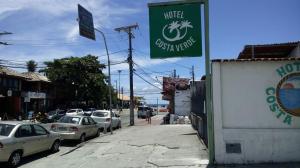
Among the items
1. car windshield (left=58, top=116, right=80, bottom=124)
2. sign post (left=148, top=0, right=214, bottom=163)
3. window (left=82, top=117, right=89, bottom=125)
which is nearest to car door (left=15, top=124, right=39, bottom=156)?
sign post (left=148, top=0, right=214, bottom=163)

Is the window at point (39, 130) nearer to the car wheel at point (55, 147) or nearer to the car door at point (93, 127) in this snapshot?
the car wheel at point (55, 147)

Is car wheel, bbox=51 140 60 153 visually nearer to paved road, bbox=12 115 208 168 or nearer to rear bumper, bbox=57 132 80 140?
paved road, bbox=12 115 208 168

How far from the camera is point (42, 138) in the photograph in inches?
587

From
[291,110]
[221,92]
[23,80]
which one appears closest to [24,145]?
[221,92]

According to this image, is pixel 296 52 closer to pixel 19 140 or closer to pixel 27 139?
pixel 27 139

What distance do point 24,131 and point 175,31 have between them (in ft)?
20.8

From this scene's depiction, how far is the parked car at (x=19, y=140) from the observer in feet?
40.3

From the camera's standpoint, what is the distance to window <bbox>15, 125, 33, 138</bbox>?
1321 centimetres

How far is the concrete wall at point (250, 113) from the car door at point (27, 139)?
6.50 metres

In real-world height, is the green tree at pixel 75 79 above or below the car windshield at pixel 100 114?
above

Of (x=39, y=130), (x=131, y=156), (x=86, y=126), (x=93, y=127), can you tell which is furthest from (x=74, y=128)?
(x=131, y=156)

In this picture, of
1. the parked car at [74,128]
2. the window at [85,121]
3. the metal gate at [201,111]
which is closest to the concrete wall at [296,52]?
the metal gate at [201,111]

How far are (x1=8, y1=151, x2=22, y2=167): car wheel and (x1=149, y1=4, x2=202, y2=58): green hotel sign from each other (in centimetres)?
550

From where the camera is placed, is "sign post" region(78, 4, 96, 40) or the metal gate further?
"sign post" region(78, 4, 96, 40)
